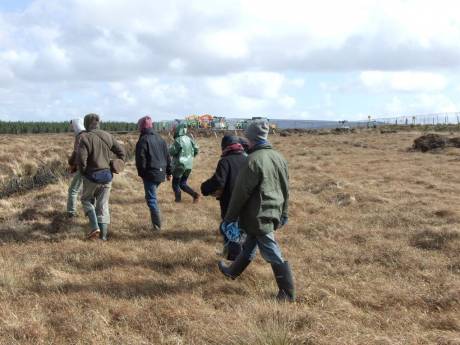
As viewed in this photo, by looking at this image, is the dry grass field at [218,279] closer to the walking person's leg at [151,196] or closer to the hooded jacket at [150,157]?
the walking person's leg at [151,196]

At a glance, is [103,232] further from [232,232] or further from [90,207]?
[232,232]

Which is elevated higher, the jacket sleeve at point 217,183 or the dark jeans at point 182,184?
the jacket sleeve at point 217,183

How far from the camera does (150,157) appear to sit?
24.7 feet

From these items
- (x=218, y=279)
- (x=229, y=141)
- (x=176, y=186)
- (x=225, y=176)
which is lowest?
(x=218, y=279)

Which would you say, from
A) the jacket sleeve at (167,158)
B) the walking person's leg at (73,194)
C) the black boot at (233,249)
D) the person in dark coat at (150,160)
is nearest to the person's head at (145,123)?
the person in dark coat at (150,160)

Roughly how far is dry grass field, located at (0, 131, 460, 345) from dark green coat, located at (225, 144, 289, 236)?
2.60ft

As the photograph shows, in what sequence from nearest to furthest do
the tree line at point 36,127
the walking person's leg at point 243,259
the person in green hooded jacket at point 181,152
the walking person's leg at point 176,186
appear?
the walking person's leg at point 243,259 < the person in green hooded jacket at point 181,152 < the walking person's leg at point 176,186 < the tree line at point 36,127

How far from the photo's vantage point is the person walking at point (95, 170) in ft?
22.6

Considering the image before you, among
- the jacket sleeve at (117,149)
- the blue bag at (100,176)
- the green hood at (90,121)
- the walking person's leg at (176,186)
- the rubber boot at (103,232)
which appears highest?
the green hood at (90,121)

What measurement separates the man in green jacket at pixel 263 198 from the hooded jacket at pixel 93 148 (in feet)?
9.47

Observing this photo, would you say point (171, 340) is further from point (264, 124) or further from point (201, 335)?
point (264, 124)

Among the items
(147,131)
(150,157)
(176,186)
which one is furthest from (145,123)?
(176,186)

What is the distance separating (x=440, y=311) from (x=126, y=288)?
324 centimetres

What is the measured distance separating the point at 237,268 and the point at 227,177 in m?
1.25
